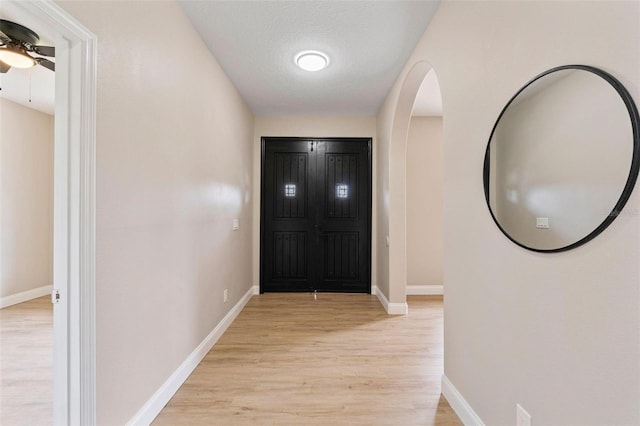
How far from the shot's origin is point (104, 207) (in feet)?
4.38

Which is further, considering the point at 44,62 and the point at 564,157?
the point at 44,62

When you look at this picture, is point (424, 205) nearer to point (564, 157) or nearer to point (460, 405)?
point (460, 405)

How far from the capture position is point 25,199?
3.99 metres

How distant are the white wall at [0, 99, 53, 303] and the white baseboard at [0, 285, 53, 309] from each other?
0.14 feet

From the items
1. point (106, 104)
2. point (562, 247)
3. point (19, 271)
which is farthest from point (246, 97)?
point (19, 271)

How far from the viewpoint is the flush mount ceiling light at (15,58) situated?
2002 mm

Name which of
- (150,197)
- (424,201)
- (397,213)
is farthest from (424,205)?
(150,197)

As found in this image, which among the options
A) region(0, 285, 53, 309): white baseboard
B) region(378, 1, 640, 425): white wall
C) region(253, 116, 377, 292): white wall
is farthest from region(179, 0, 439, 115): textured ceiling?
region(0, 285, 53, 309): white baseboard

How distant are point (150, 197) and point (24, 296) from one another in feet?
13.0

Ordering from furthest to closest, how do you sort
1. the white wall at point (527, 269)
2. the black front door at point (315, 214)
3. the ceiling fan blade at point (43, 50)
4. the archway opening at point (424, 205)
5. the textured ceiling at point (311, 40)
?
1. the black front door at point (315, 214)
2. the archway opening at point (424, 205)
3. the textured ceiling at point (311, 40)
4. the ceiling fan blade at point (43, 50)
5. the white wall at point (527, 269)

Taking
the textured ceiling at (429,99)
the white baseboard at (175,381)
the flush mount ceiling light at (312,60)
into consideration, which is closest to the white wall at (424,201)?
the textured ceiling at (429,99)

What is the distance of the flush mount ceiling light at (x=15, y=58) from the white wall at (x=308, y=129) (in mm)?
2634

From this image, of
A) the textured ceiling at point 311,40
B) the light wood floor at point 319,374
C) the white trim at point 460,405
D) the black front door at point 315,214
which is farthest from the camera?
the black front door at point 315,214

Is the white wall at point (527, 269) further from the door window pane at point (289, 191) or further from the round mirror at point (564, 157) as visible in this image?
the door window pane at point (289, 191)
